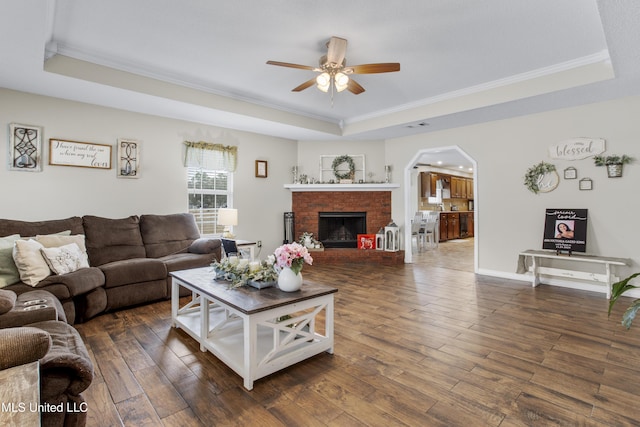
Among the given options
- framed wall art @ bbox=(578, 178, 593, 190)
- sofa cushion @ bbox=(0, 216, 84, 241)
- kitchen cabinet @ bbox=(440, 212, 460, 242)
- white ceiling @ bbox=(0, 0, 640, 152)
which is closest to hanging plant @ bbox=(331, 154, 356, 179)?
white ceiling @ bbox=(0, 0, 640, 152)

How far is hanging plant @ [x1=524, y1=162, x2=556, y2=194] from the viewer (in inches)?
180

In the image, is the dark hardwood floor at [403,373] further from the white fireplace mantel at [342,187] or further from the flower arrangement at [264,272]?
the white fireplace mantel at [342,187]

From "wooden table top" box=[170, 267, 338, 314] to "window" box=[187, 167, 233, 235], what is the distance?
8.97 ft

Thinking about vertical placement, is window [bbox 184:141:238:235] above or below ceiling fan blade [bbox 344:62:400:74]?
below

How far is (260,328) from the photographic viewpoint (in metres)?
2.74

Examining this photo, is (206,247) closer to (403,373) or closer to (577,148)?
(403,373)

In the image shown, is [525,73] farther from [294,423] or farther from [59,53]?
[59,53]

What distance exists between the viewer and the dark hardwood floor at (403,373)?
178 cm

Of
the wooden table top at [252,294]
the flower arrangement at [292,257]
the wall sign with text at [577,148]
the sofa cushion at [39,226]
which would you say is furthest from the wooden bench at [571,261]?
the sofa cushion at [39,226]

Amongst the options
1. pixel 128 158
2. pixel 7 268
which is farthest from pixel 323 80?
pixel 7 268

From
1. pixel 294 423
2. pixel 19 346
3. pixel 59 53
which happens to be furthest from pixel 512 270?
pixel 59 53

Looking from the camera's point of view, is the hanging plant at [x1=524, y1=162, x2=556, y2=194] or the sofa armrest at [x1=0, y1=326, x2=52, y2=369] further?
the hanging plant at [x1=524, y1=162, x2=556, y2=194]

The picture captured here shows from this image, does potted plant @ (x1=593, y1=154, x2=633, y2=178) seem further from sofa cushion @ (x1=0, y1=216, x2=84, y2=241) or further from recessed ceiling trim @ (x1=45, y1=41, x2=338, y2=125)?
sofa cushion @ (x1=0, y1=216, x2=84, y2=241)

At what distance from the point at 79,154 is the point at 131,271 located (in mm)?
1806
